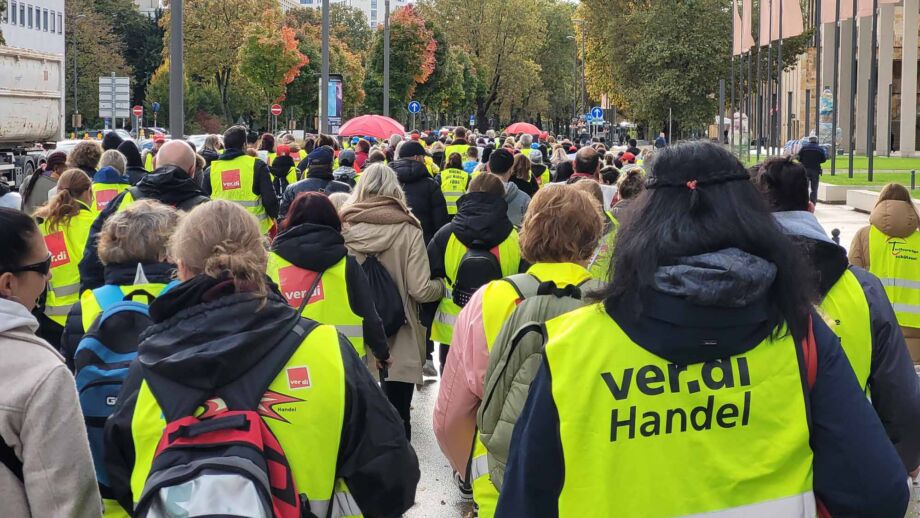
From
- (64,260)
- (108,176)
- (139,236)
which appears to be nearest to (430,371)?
(108,176)

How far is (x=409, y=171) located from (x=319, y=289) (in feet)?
18.0

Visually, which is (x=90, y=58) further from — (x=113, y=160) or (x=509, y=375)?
(x=509, y=375)

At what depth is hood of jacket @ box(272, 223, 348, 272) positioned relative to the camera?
5848 millimetres

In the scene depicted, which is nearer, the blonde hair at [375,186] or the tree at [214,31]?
the blonde hair at [375,186]

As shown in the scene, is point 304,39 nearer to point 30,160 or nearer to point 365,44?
A: point 365,44

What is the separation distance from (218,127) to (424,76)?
36009 mm

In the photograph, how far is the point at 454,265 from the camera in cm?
780

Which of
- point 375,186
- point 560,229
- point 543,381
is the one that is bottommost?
point 543,381

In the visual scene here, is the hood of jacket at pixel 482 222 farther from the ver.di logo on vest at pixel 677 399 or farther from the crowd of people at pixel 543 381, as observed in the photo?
the ver.di logo on vest at pixel 677 399

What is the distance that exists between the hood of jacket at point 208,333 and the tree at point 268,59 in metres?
60.9

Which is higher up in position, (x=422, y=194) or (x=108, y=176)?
(x=108, y=176)

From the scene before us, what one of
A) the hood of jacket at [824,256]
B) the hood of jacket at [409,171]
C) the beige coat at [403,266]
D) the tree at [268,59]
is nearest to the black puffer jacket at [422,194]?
the hood of jacket at [409,171]

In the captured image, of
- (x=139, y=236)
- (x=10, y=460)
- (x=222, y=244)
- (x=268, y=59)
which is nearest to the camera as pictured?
(x=10, y=460)

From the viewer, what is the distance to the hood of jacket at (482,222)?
25.2 ft
